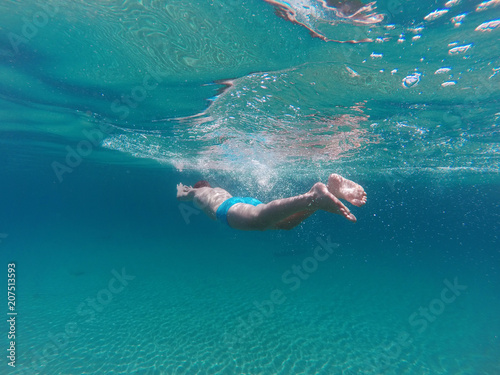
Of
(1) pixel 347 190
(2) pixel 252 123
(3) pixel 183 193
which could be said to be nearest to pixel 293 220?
(1) pixel 347 190

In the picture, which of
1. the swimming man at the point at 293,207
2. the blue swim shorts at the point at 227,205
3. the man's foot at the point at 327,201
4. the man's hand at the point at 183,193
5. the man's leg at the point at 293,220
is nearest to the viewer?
the man's foot at the point at 327,201

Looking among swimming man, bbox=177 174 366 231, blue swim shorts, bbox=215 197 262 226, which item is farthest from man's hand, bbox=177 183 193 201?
blue swim shorts, bbox=215 197 262 226

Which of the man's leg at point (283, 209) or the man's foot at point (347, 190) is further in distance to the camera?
the man's foot at point (347, 190)

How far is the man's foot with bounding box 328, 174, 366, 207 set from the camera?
12.9 feet

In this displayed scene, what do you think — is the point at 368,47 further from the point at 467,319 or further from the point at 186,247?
the point at 186,247

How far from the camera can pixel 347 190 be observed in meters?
4.08

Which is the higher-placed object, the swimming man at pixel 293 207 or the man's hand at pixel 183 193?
the man's hand at pixel 183 193

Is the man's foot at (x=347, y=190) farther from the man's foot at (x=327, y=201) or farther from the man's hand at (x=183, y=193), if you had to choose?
the man's hand at (x=183, y=193)

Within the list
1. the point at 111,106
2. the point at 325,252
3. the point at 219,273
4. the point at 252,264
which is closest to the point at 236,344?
the point at 219,273

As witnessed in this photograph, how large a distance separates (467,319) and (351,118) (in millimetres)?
15287

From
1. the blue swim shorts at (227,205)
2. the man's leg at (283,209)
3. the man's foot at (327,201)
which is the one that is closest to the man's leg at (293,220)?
the man's leg at (283,209)

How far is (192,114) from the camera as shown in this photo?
13.3m

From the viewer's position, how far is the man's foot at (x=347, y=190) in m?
3.92

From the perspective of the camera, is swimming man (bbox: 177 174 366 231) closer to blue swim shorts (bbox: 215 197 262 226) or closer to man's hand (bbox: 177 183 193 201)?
blue swim shorts (bbox: 215 197 262 226)
